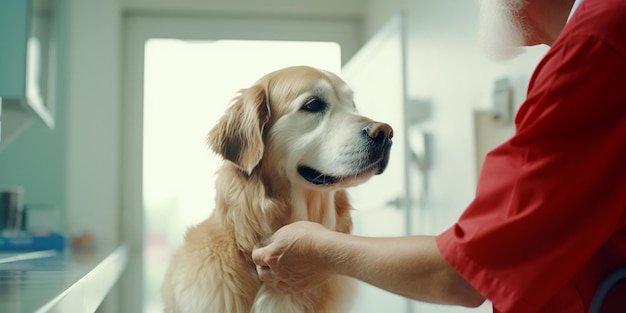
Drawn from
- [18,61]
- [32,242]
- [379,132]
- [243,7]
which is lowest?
[32,242]

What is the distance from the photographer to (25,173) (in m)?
2.99

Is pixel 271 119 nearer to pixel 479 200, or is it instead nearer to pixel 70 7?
pixel 479 200

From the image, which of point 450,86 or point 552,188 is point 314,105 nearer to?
point 552,188

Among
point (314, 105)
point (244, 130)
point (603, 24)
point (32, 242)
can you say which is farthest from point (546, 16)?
point (32, 242)

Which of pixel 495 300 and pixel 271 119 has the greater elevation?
pixel 271 119

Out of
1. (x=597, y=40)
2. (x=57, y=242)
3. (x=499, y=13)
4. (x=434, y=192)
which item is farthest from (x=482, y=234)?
(x=57, y=242)

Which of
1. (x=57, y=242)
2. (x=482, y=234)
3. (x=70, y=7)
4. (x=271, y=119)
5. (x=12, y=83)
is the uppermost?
(x=70, y=7)

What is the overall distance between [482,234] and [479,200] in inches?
1.8

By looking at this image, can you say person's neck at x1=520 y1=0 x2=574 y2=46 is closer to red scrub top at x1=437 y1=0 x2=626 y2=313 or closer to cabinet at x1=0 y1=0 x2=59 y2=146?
red scrub top at x1=437 y1=0 x2=626 y2=313

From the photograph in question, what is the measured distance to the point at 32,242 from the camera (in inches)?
97.4

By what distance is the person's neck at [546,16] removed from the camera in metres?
0.90

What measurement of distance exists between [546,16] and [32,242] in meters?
2.18

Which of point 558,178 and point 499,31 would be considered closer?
point 558,178

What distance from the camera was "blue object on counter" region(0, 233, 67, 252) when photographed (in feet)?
7.68
